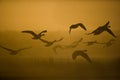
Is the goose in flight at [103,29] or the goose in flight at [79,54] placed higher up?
the goose in flight at [103,29]

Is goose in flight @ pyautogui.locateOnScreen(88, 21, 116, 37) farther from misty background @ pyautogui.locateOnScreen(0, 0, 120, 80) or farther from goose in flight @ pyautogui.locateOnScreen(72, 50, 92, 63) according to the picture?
goose in flight @ pyautogui.locateOnScreen(72, 50, 92, 63)

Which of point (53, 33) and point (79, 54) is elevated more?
point (53, 33)

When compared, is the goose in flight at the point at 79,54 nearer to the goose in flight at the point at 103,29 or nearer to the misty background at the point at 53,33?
the misty background at the point at 53,33

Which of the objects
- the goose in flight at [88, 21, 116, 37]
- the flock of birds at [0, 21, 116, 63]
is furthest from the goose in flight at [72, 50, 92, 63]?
the goose in flight at [88, 21, 116, 37]

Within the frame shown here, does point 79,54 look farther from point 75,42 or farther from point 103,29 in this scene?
point 103,29

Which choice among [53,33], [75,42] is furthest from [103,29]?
[53,33]

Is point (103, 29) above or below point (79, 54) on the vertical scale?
above

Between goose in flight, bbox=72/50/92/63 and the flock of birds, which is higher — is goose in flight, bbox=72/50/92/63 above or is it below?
below

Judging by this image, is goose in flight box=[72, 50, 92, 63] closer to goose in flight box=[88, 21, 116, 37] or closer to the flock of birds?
the flock of birds

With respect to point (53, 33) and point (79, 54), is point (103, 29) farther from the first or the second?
point (53, 33)

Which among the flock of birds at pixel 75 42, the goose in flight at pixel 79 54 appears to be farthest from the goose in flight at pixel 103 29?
the goose in flight at pixel 79 54

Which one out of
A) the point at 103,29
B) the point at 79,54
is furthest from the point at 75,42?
the point at 103,29

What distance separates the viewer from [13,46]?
1591 millimetres

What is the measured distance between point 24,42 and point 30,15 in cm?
23
